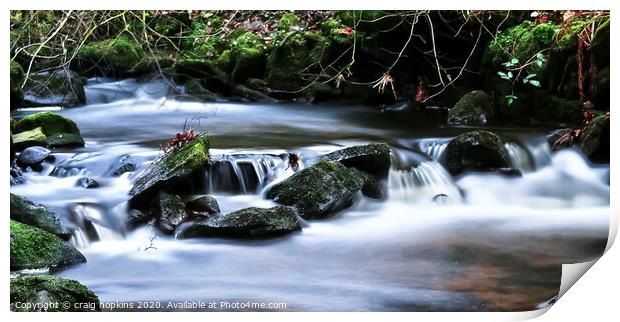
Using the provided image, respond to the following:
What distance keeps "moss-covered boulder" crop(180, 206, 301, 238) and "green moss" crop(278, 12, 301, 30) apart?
871mm

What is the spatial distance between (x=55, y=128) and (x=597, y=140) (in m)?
2.56

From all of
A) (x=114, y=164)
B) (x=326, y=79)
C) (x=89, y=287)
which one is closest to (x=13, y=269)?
(x=89, y=287)

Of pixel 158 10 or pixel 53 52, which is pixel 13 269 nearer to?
pixel 53 52

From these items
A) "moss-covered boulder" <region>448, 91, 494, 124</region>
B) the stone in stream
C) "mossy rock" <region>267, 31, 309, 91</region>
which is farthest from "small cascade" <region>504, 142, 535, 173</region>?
the stone in stream

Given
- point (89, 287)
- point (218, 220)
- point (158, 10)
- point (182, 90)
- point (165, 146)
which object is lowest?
point (89, 287)

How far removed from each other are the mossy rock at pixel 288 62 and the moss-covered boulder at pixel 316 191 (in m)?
0.43

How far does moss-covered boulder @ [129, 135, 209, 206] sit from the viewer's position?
12.1ft

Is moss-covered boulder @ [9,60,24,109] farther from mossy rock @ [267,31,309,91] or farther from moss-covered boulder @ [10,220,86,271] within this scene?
mossy rock @ [267,31,309,91]

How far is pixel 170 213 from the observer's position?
3656 mm

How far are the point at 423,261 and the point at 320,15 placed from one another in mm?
1195

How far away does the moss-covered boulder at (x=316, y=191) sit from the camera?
379cm

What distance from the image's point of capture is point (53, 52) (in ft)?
11.8

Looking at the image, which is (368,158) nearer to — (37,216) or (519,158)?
(519,158)

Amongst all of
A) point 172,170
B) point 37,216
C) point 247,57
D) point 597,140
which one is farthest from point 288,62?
point 597,140
